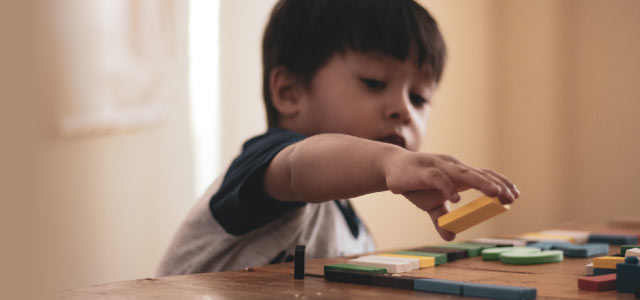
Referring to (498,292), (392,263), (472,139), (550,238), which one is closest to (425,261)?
(392,263)

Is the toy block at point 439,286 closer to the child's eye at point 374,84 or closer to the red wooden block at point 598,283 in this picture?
the red wooden block at point 598,283

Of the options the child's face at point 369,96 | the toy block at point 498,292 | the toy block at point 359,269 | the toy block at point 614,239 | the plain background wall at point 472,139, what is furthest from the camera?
the plain background wall at point 472,139

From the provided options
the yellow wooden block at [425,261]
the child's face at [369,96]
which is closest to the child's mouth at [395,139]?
the child's face at [369,96]

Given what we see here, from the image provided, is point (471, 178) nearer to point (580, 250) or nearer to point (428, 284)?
point (428, 284)

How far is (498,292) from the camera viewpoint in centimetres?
44

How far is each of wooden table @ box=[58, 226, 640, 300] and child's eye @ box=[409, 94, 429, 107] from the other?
14.8 inches

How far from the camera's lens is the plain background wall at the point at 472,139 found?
4.69 ft

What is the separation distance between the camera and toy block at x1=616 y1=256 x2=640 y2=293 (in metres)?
0.44

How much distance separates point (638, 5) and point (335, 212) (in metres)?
1.95

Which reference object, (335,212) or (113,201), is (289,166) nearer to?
(335,212)

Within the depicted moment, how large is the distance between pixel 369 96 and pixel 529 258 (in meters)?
0.36

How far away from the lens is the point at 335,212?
990 millimetres

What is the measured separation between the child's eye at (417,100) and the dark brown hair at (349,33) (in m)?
0.04

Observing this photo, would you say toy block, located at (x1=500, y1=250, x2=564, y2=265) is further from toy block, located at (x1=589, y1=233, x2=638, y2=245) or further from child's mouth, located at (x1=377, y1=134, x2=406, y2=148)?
child's mouth, located at (x1=377, y1=134, x2=406, y2=148)
